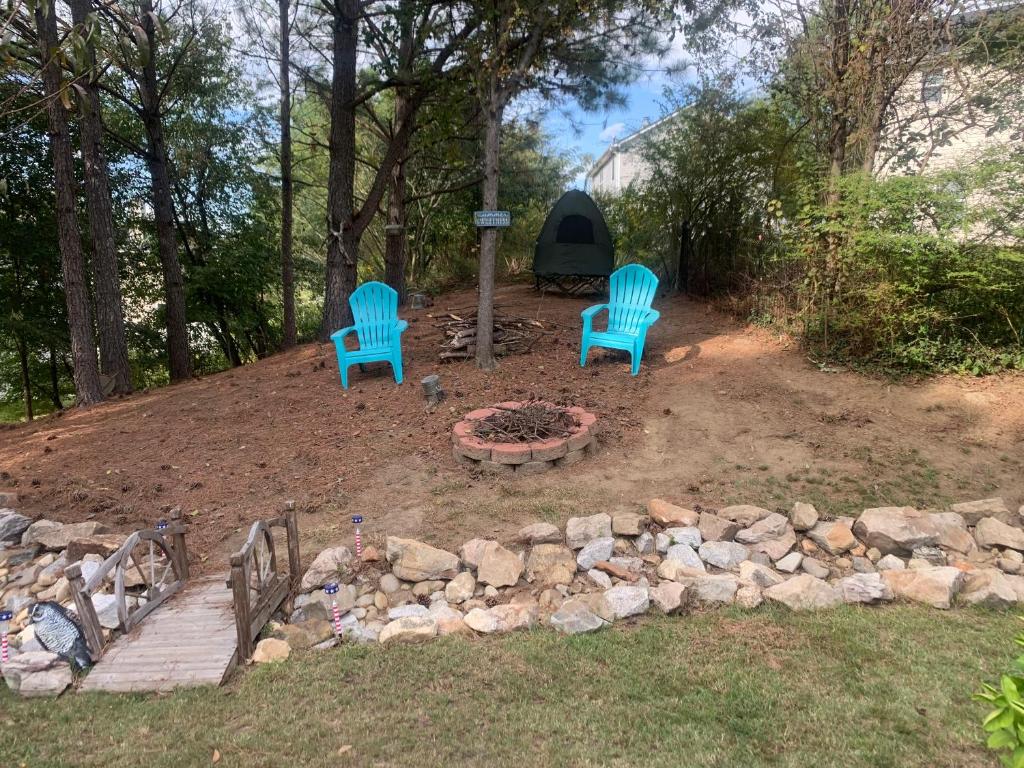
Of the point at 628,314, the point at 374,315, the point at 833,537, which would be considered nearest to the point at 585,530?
the point at 833,537

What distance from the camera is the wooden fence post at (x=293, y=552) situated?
9.16 feet

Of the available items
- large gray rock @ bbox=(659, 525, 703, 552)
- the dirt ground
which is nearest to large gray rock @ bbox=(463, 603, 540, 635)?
the dirt ground

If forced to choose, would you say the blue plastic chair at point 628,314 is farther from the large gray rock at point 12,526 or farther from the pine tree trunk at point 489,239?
the large gray rock at point 12,526

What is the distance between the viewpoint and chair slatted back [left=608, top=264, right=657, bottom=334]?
5.70 metres

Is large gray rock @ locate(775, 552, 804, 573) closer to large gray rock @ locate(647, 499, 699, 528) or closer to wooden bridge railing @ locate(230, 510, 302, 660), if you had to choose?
large gray rock @ locate(647, 499, 699, 528)

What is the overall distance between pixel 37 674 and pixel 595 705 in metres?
2.08

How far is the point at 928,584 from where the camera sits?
256cm

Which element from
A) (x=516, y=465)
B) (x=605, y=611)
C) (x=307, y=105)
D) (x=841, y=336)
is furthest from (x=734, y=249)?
(x=307, y=105)

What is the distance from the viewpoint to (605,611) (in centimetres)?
254

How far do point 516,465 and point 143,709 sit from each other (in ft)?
7.54

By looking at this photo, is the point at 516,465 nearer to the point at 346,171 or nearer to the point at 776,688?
the point at 776,688

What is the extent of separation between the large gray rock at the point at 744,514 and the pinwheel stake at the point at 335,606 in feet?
6.62

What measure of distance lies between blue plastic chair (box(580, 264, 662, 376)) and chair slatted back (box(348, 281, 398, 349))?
1.89 metres

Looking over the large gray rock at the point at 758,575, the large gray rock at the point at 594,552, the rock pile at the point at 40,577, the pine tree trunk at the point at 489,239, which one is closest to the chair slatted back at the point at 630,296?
the pine tree trunk at the point at 489,239
